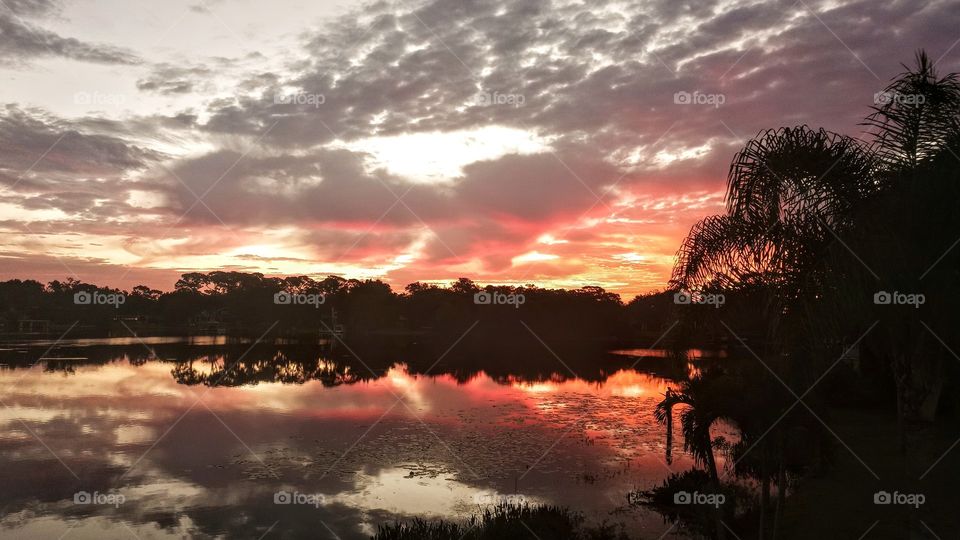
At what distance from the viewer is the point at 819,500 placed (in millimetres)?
14367

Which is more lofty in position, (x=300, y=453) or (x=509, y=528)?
(x=509, y=528)

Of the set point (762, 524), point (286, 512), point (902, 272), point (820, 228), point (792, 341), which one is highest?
point (820, 228)

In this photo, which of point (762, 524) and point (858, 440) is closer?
point (762, 524)

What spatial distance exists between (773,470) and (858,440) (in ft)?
34.3

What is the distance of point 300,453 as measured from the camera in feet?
65.9

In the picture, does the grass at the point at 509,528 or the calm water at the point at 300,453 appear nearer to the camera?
the grass at the point at 509,528

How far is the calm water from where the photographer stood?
14.1 metres

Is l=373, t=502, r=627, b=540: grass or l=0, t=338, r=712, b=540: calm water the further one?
l=0, t=338, r=712, b=540: calm water

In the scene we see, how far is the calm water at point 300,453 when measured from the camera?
14133 millimetres

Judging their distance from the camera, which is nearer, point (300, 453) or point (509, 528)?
point (509, 528)

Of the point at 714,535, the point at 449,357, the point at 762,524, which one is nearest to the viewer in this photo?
the point at 762,524

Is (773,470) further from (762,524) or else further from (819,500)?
(819,500)

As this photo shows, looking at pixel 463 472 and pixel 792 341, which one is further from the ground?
pixel 792 341

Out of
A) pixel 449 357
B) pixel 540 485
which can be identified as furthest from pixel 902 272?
pixel 449 357
